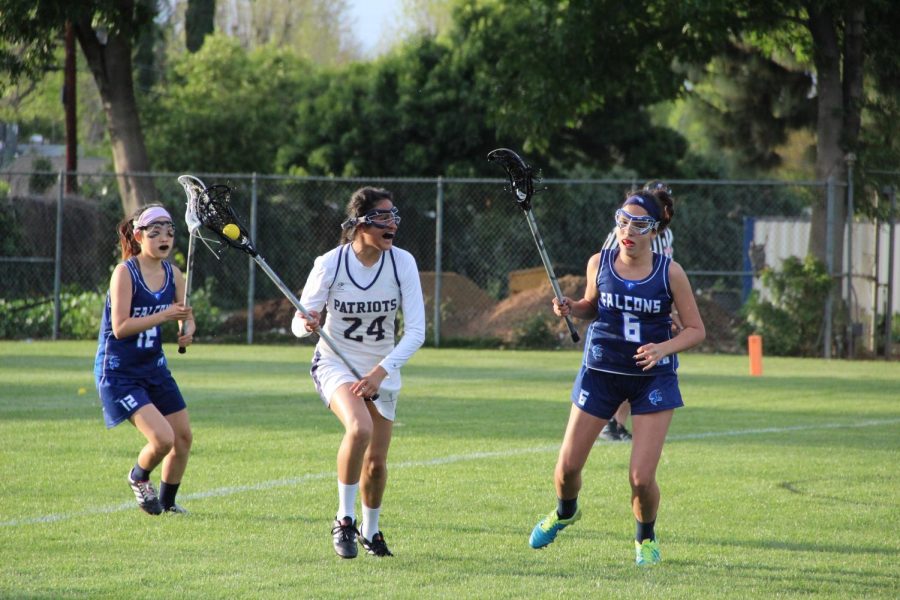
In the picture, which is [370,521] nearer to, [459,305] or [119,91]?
[459,305]

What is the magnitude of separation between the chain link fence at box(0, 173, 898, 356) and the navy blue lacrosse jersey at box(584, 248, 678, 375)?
1299 centimetres

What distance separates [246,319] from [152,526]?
16467mm

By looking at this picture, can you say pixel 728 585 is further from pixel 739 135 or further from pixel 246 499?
pixel 739 135

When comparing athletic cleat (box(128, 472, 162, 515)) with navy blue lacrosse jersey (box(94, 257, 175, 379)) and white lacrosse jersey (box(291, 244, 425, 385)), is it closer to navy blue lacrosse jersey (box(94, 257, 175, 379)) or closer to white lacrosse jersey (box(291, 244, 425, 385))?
navy blue lacrosse jersey (box(94, 257, 175, 379))

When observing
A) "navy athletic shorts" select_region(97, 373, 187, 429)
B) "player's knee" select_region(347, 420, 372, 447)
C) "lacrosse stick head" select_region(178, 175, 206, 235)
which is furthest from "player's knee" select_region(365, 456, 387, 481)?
"lacrosse stick head" select_region(178, 175, 206, 235)

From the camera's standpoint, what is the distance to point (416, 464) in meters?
9.85

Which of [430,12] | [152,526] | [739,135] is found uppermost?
[430,12]

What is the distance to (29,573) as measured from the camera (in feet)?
20.5

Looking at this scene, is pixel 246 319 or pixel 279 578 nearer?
pixel 279 578

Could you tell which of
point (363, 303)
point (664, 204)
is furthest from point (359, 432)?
point (664, 204)

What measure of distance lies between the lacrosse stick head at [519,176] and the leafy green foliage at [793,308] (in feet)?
45.0

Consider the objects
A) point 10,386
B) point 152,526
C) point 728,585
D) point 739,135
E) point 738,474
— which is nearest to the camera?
point 728,585

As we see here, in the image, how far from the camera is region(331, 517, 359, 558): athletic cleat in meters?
6.71

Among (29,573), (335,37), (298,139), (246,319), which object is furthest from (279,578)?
(335,37)
